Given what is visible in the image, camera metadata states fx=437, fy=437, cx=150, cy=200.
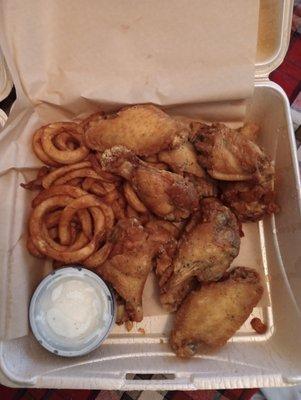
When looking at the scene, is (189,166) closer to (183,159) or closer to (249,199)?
(183,159)

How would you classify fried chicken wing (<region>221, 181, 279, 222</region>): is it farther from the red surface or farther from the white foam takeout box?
the red surface

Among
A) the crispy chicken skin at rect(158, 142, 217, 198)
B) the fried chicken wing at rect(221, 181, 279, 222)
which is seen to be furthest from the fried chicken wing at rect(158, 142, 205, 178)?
the fried chicken wing at rect(221, 181, 279, 222)

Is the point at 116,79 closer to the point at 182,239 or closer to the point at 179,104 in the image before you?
the point at 179,104

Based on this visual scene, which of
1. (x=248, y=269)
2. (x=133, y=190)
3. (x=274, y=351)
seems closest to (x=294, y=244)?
(x=248, y=269)

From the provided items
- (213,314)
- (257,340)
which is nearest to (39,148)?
(213,314)

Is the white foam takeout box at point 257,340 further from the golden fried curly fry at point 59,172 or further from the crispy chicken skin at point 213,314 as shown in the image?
the golden fried curly fry at point 59,172

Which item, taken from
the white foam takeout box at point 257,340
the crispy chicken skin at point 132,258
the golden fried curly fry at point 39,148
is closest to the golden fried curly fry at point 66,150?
the golden fried curly fry at point 39,148
